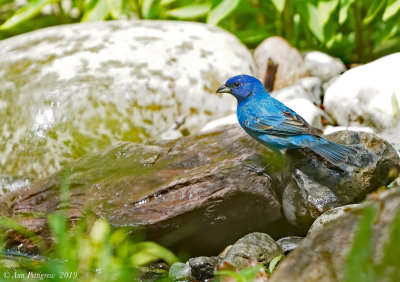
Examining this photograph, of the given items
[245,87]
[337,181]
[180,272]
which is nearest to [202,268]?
[180,272]

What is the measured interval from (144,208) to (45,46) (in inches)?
94.0

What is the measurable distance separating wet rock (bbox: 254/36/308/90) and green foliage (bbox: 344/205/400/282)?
13.4 feet

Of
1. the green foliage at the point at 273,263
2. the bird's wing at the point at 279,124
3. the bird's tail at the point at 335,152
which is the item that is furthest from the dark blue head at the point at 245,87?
the green foliage at the point at 273,263

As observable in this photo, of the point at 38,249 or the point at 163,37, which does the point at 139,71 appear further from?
the point at 38,249

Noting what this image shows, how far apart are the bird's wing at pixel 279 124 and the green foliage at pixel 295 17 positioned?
1.53 metres

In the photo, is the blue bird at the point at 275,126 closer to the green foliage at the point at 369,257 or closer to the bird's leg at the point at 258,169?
the bird's leg at the point at 258,169

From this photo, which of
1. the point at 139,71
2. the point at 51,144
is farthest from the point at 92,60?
the point at 51,144

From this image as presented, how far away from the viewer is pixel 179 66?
554 centimetres

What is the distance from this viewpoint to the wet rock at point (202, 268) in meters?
3.64

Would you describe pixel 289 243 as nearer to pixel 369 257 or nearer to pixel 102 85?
pixel 369 257

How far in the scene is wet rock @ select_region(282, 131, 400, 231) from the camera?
12.4 feet

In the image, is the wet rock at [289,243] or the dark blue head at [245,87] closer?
the wet rock at [289,243]

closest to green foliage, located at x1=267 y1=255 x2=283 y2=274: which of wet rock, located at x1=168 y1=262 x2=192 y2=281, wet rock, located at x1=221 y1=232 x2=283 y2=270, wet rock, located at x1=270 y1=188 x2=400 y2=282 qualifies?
wet rock, located at x1=221 y1=232 x2=283 y2=270

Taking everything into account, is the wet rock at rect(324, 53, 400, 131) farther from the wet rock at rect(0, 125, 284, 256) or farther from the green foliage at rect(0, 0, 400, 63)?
the wet rock at rect(0, 125, 284, 256)
